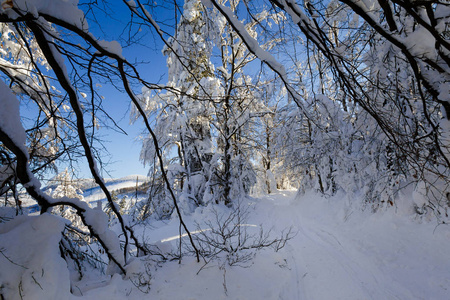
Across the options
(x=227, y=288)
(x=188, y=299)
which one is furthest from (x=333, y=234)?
(x=188, y=299)

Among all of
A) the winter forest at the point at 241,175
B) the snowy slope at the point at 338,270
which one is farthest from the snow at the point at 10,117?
the snowy slope at the point at 338,270

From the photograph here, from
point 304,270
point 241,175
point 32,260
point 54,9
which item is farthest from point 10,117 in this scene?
point 241,175

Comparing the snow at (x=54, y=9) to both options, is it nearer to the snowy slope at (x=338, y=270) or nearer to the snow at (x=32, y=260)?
the snow at (x=32, y=260)

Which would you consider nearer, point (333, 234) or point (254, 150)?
point (333, 234)

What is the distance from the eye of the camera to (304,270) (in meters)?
4.15

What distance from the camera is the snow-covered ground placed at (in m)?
1.70

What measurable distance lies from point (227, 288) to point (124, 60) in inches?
130

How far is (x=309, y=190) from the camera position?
1141 centimetres

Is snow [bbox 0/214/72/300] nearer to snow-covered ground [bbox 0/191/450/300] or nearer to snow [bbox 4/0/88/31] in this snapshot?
snow-covered ground [bbox 0/191/450/300]

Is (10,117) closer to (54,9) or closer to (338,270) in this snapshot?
(54,9)

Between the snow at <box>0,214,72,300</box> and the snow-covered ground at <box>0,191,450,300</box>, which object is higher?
the snow at <box>0,214,72,300</box>

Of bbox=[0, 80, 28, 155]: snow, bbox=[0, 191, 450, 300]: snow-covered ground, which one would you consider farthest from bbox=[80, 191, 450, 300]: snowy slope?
bbox=[0, 80, 28, 155]: snow

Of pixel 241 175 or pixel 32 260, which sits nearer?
pixel 32 260

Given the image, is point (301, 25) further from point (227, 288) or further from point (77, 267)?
point (77, 267)
